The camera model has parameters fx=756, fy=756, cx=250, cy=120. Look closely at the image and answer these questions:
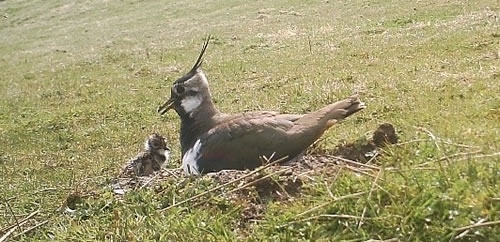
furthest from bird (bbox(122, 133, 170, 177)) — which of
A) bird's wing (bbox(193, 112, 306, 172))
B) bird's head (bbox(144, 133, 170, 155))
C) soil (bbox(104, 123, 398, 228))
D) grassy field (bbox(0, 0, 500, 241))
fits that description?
soil (bbox(104, 123, 398, 228))

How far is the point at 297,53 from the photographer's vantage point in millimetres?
20500

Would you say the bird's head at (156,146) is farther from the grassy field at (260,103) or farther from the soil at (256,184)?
the soil at (256,184)

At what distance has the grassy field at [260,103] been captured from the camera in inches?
177

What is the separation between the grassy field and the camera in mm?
4492

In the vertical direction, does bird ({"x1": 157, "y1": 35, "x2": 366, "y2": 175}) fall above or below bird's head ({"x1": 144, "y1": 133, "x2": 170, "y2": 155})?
above

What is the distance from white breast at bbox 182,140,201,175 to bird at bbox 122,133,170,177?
1.20 meters

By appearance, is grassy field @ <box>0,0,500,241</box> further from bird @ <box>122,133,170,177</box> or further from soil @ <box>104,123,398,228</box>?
bird @ <box>122,133,170,177</box>

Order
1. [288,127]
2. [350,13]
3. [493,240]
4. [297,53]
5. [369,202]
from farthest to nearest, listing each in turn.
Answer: [350,13] → [297,53] → [288,127] → [369,202] → [493,240]

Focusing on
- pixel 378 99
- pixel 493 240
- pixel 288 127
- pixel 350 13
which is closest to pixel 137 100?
pixel 378 99

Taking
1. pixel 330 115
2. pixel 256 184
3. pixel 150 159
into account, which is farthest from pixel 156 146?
pixel 256 184

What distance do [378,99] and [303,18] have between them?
56.6ft

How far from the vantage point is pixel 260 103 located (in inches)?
553

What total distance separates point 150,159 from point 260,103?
4950 mm

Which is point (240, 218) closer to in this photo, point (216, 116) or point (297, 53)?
point (216, 116)
